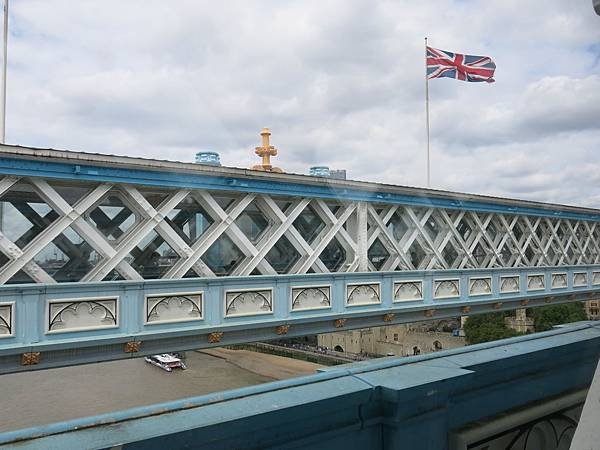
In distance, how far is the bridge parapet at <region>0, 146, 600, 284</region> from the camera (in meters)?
6.88

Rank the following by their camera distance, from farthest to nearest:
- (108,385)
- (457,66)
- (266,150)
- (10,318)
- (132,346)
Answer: (108,385), (457,66), (266,150), (132,346), (10,318)

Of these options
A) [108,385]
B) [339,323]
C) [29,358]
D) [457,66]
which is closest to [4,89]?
[29,358]

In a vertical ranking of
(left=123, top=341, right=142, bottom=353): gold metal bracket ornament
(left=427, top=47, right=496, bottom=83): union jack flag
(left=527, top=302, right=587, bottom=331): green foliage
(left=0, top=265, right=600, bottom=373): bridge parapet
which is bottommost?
(left=527, top=302, right=587, bottom=331): green foliage

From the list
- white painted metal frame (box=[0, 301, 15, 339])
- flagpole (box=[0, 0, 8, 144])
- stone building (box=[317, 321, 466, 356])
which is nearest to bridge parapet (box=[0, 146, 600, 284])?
white painted metal frame (box=[0, 301, 15, 339])

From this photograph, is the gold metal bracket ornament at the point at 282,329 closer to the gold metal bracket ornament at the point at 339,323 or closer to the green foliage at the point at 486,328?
the gold metal bracket ornament at the point at 339,323

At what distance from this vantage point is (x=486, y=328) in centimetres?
3134

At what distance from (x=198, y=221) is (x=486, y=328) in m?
27.5

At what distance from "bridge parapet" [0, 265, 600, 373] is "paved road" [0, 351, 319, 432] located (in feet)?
33.6

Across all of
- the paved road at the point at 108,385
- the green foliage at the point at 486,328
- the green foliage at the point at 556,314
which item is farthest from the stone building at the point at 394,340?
the green foliage at the point at 556,314

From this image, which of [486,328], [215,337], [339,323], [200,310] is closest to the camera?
[200,310]

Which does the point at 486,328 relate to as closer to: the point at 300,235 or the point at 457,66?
the point at 457,66

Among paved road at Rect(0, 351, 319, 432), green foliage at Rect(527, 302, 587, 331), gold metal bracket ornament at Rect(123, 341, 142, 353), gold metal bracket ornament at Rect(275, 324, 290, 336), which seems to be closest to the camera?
gold metal bracket ornament at Rect(123, 341, 142, 353)

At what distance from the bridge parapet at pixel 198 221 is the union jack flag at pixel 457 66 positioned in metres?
5.36

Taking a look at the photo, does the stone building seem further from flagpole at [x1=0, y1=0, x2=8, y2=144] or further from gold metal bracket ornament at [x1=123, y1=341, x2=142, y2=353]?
flagpole at [x1=0, y1=0, x2=8, y2=144]
